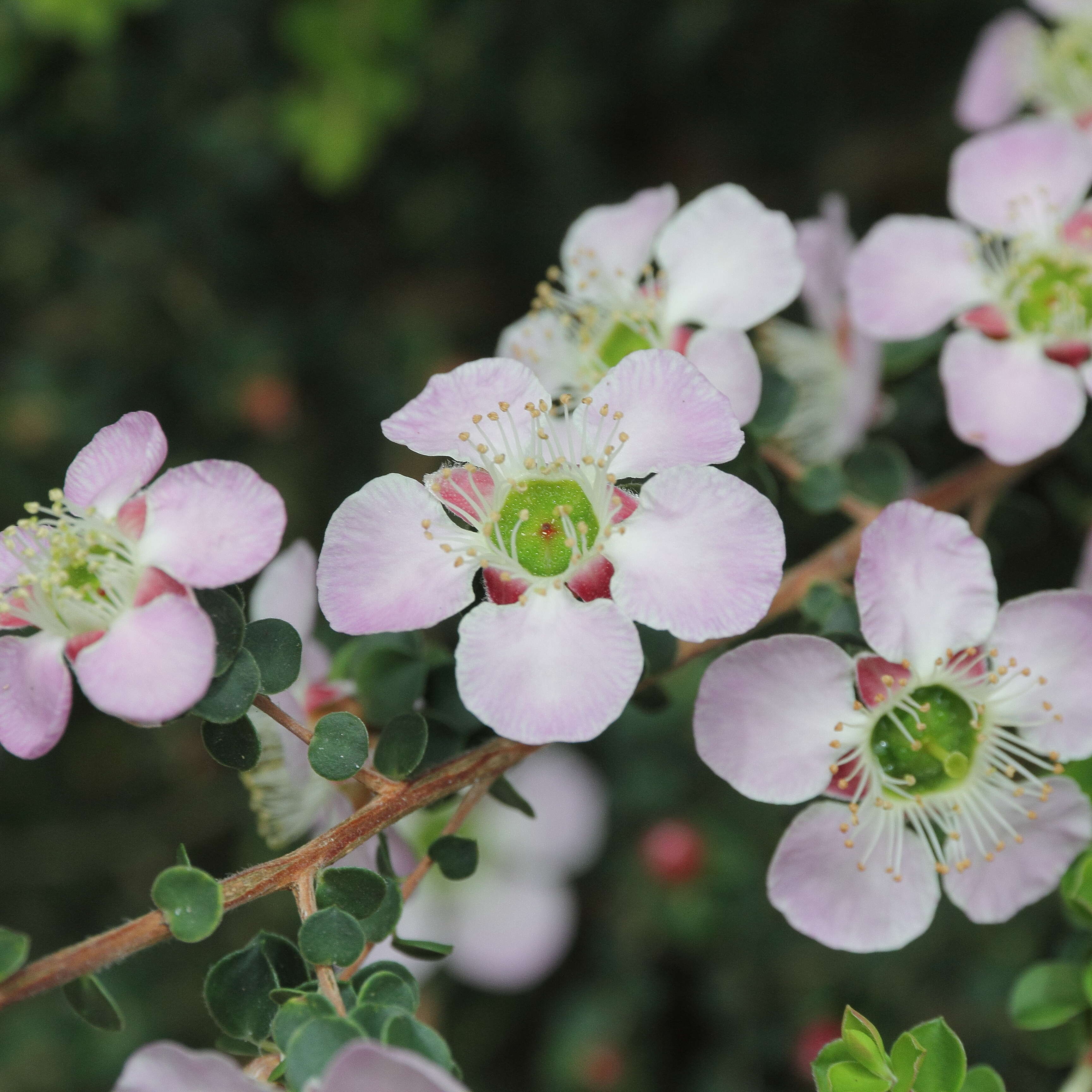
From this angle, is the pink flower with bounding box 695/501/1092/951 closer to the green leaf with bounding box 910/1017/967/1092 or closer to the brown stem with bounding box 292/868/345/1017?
the green leaf with bounding box 910/1017/967/1092

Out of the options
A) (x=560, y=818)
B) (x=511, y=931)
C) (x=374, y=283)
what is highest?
(x=374, y=283)

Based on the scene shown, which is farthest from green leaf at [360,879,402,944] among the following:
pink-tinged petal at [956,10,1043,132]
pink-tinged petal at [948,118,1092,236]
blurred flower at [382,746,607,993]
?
pink-tinged petal at [956,10,1043,132]

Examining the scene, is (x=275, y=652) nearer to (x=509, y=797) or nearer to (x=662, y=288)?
(x=509, y=797)

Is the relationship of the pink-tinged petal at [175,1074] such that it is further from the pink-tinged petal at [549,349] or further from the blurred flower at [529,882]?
the blurred flower at [529,882]

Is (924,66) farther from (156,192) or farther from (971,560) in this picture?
(971,560)

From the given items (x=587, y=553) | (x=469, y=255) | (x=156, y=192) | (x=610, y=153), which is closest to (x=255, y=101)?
(x=156, y=192)

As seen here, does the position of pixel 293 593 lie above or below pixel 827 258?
below

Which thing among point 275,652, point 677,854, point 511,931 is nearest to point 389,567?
point 275,652
